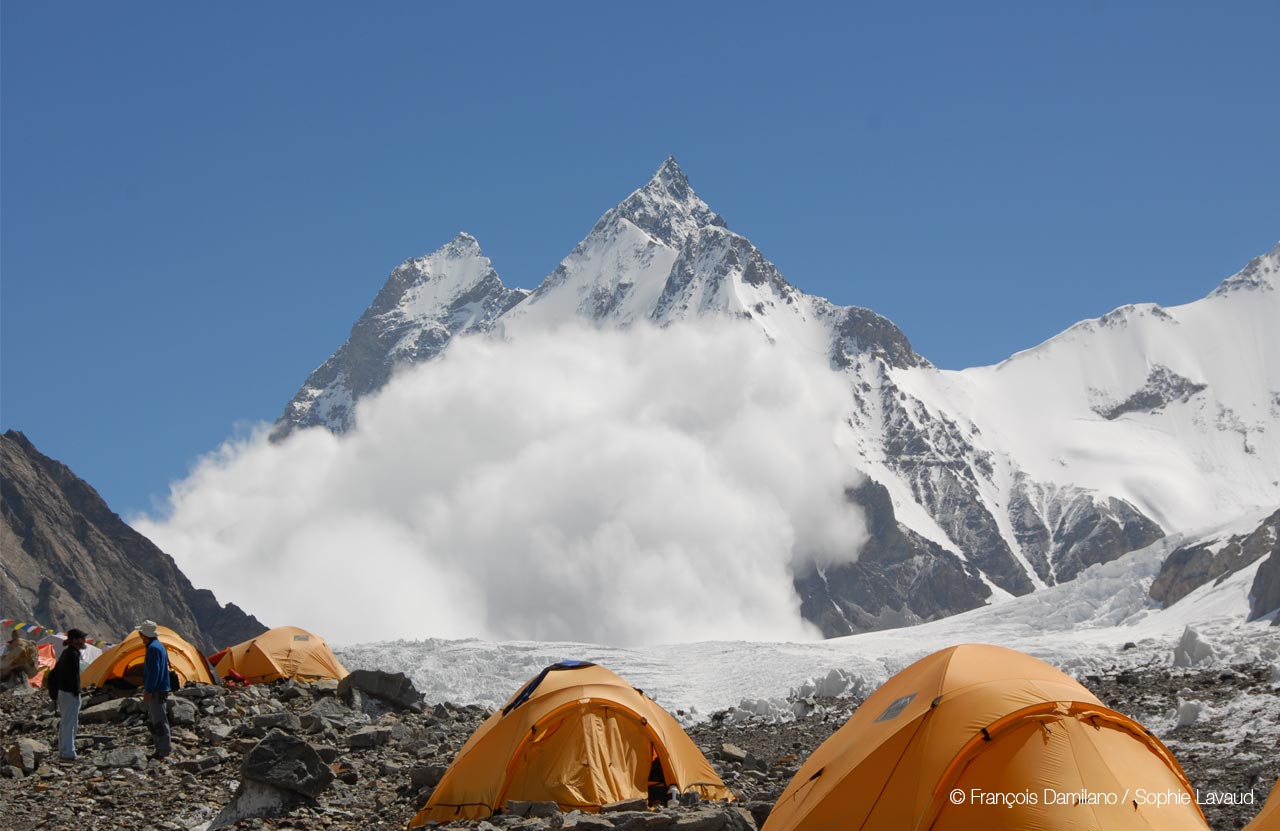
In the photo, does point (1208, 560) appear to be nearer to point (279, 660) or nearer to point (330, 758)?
point (279, 660)

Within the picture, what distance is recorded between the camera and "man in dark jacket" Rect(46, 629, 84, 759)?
62.0 ft

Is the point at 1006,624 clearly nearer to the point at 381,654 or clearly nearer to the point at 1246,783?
the point at 381,654

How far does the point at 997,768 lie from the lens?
40.8 feet

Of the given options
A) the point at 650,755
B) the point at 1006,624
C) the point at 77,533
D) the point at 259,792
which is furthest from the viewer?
the point at 77,533

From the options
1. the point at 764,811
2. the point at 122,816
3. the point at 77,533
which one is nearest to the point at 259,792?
the point at 122,816

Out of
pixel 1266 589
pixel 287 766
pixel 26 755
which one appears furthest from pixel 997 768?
Result: pixel 1266 589

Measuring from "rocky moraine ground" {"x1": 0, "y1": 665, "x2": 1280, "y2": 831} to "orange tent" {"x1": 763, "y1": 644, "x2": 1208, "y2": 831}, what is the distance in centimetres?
183

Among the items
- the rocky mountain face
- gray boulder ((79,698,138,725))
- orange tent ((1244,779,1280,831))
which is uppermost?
the rocky mountain face

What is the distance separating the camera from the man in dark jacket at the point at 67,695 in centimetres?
1891

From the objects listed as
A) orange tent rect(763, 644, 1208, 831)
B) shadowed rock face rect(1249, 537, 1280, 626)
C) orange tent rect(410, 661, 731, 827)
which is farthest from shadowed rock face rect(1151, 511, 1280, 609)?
orange tent rect(763, 644, 1208, 831)

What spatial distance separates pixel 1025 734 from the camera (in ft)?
41.4

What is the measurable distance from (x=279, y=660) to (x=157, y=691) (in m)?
10.3

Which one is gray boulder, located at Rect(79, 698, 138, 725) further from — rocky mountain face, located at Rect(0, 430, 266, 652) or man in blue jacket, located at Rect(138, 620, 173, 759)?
rocky mountain face, located at Rect(0, 430, 266, 652)

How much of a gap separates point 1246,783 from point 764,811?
7217mm
